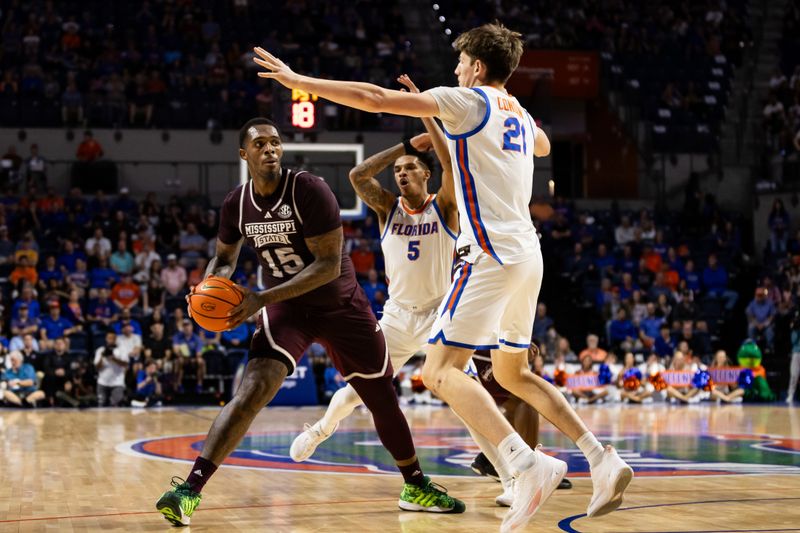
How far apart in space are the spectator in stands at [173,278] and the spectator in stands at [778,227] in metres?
12.4

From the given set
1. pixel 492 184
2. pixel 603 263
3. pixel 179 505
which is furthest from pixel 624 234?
pixel 179 505

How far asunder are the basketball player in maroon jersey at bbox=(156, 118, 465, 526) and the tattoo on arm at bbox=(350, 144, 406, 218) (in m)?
0.97

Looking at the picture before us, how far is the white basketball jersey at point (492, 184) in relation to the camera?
5.32 metres

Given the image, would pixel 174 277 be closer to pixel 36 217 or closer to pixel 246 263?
pixel 246 263

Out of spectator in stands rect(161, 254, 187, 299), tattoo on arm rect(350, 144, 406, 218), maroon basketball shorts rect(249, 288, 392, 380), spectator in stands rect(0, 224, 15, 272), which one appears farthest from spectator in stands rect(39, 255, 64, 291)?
maroon basketball shorts rect(249, 288, 392, 380)

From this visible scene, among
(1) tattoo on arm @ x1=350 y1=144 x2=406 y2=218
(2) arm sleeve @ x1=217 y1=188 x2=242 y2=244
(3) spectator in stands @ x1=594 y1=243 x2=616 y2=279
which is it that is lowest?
(3) spectator in stands @ x1=594 y1=243 x2=616 y2=279

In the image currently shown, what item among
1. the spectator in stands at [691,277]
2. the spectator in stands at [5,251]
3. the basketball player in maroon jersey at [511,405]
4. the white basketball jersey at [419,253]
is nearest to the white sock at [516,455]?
the basketball player in maroon jersey at [511,405]

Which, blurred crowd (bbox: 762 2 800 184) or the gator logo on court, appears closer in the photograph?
the gator logo on court

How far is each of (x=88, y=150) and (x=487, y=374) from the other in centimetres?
1698

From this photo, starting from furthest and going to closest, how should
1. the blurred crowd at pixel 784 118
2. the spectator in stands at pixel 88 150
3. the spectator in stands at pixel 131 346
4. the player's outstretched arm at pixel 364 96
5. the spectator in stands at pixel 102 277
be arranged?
the blurred crowd at pixel 784 118 < the spectator in stands at pixel 88 150 < the spectator in stands at pixel 102 277 < the spectator in stands at pixel 131 346 < the player's outstretched arm at pixel 364 96

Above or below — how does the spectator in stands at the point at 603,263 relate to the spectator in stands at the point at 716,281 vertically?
above

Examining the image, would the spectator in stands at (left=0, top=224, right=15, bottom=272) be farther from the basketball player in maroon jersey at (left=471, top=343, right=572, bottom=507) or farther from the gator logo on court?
the basketball player in maroon jersey at (left=471, top=343, right=572, bottom=507)

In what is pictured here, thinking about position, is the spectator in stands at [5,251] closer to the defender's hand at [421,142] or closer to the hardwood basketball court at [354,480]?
the hardwood basketball court at [354,480]

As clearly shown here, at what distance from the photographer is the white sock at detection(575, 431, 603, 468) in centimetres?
545
